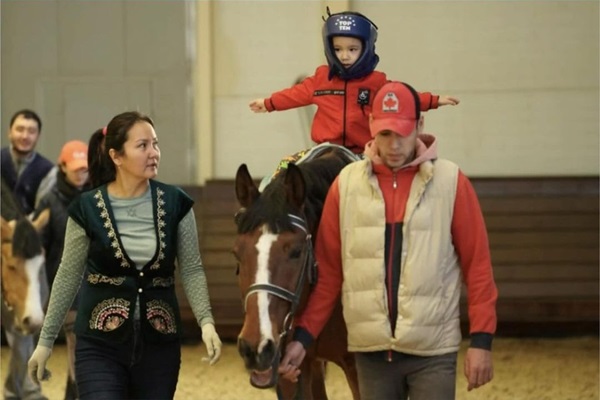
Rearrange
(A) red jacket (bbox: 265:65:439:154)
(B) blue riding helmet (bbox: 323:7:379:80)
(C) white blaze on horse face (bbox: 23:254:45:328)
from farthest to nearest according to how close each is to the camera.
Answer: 1. (C) white blaze on horse face (bbox: 23:254:45:328)
2. (A) red jacket (bbox: 265:65:439:154)
3. (B) blue riding helmet (bbox: 323:7:379:80)

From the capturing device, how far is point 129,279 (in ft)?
14.1

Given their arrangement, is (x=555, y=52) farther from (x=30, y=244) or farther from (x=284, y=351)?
(x=284, y=351)

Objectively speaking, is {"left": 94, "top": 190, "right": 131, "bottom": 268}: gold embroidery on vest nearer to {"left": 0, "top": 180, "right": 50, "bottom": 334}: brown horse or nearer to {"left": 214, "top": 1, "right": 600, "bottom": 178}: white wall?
{"left": 0, "top": 180, "right": 50, "bottom": 334}: brown horse

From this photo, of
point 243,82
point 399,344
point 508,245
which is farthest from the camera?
point 243,82

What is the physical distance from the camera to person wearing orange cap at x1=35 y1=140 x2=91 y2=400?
706cm

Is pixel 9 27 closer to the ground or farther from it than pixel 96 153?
farther from it

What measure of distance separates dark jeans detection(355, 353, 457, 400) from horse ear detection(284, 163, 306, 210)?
1.99 ft

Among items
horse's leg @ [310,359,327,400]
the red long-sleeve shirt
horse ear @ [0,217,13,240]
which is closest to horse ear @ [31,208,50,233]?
horse ear @ [0,217,13,240]

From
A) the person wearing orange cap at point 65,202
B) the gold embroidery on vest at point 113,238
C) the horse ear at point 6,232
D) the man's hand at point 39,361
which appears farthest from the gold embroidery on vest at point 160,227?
the horse ear at point 6,232

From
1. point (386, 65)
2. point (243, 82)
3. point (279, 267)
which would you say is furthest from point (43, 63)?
point (279, 267)

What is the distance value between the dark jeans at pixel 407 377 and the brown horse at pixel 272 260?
11.5 inches

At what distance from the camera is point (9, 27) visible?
36.6 ft

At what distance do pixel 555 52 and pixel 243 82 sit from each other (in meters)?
2.71

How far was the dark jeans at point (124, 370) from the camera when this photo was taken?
4203mm
